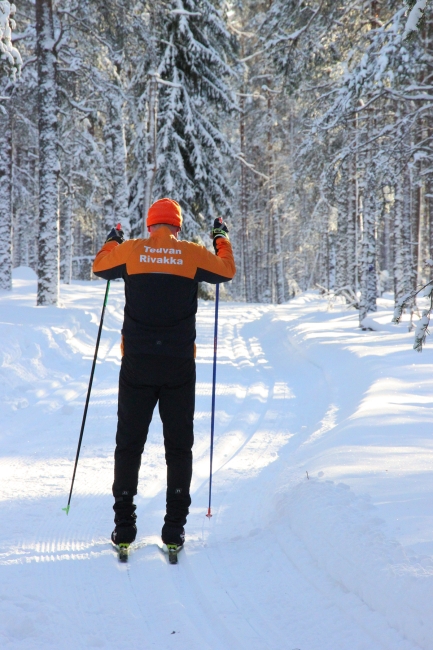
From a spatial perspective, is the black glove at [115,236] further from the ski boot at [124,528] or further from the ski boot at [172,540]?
the ski boot at [172,540]

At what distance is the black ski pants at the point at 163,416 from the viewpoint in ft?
12.2

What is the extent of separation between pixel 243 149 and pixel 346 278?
473 inches

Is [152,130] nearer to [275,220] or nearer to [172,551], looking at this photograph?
[275,220]

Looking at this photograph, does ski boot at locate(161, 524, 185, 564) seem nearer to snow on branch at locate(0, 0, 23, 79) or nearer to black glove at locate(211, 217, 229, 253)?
black glove at locate(211, 217, 229, 253)

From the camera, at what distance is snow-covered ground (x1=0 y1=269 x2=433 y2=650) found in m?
2.84

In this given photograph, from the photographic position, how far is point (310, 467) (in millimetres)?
5039

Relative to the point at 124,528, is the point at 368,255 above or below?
above

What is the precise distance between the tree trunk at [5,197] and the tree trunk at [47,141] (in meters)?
3.44

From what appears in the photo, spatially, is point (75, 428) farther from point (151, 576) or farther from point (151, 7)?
point (151, 7)

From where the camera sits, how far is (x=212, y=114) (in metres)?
21.0

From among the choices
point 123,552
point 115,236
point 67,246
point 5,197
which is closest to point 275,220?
point 67,246

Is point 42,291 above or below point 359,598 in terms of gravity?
above

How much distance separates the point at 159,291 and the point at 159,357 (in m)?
0.46

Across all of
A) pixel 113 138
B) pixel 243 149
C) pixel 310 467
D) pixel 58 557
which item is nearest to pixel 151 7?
pixel 113 138
